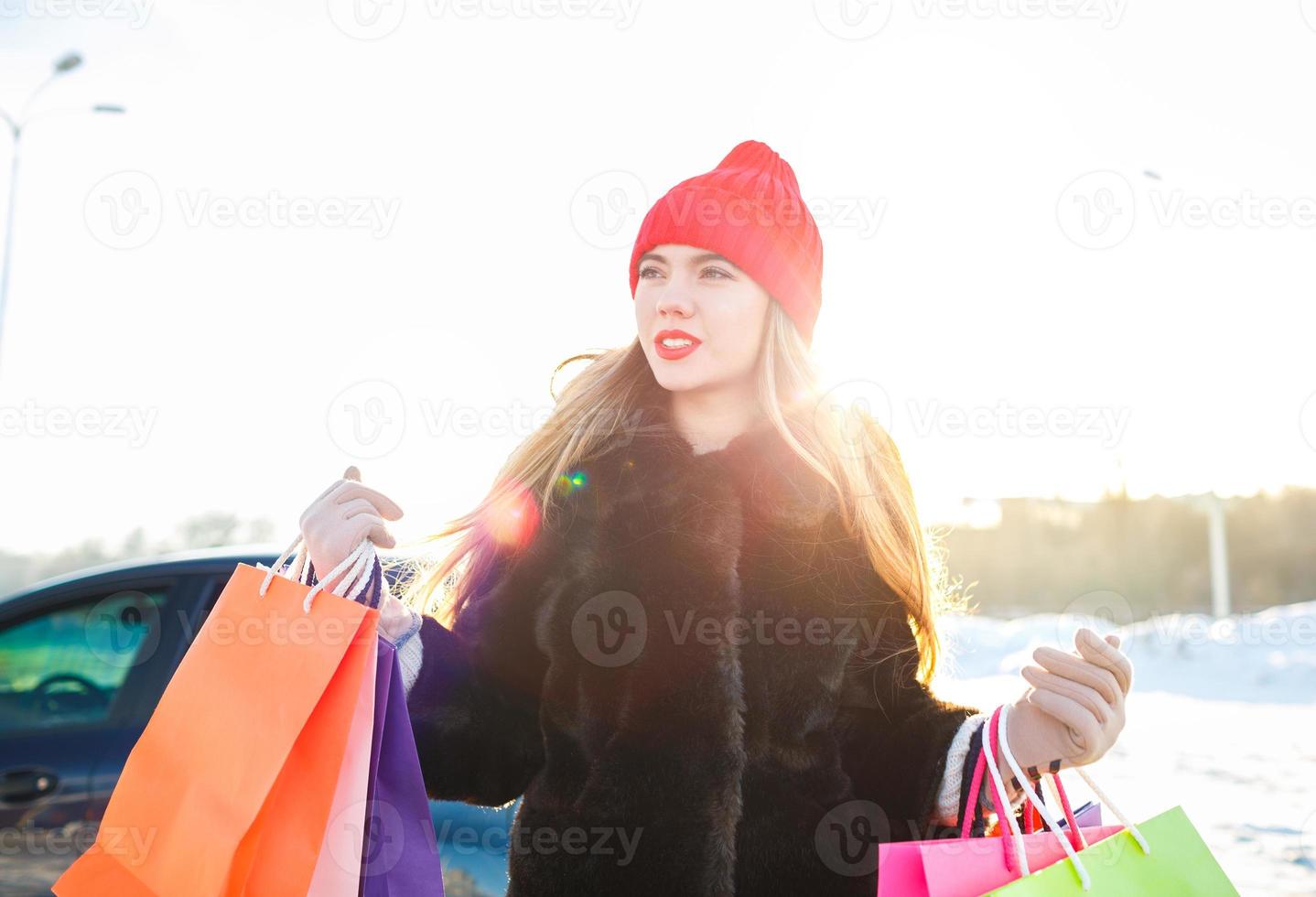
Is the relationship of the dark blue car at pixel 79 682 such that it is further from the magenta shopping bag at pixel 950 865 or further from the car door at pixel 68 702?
the magenta shopping bag at pixel 950 865

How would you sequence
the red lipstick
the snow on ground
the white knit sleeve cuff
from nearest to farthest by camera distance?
the white knit sleeve cuff
the red lipstick
the snow on ground

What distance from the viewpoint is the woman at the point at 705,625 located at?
1771 millimetres

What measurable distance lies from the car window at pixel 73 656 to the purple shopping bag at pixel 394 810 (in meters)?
2.24

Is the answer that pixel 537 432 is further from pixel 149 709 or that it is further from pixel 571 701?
pixel 149 709

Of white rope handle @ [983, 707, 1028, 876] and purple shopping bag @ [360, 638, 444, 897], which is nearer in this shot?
white rope handle @ [983, 707, 1028, 876]

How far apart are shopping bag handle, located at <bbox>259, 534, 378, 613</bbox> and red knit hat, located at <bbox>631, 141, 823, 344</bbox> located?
0.96 m

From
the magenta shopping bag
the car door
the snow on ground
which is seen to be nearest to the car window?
the car door

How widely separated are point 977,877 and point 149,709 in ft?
9.48

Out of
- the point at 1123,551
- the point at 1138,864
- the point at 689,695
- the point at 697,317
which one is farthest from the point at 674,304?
the point at 1123,551

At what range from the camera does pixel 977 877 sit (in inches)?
54.3

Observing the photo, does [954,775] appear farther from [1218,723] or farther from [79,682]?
[1218,723]

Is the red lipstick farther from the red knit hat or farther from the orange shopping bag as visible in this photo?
the orange shopping bag

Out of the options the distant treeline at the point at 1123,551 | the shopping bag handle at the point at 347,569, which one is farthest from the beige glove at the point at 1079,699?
the distant treeline at the point at 1123,551

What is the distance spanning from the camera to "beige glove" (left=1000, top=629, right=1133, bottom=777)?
1.50m
